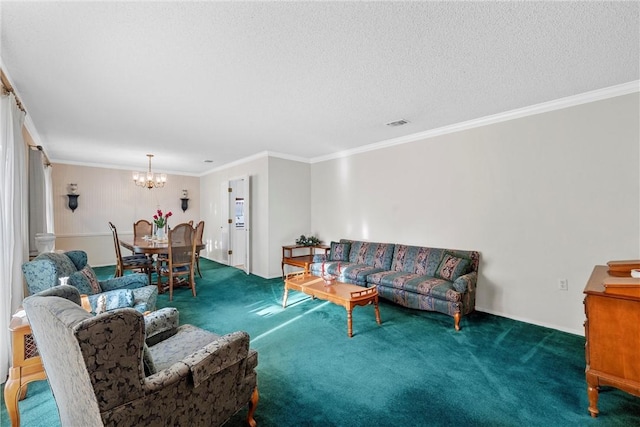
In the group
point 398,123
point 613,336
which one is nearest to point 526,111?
point 398,123

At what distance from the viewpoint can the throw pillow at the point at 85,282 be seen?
257 cm

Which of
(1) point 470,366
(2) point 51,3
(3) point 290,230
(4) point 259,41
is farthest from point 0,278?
(3) point 290,230

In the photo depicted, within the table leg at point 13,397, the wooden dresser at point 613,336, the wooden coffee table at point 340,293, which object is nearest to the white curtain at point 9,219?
the table leg at point 13,397

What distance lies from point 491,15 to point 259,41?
1.47 metres

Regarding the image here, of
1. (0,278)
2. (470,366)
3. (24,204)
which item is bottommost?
(470,366)

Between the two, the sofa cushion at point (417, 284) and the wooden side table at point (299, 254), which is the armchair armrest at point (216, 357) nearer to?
the sofa cushion at point (417, 284)

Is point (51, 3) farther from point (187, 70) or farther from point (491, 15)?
point (491, 15)

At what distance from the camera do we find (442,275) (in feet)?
12.0

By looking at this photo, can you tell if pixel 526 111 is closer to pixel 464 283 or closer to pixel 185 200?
pixel 464 283

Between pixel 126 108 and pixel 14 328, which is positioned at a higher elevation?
pixel 126 108

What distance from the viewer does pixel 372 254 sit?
457cm

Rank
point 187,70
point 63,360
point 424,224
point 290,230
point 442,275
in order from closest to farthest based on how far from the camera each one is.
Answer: point 63,360 → point 187,70 → point 442,275 → point 424,224 → point 290,230

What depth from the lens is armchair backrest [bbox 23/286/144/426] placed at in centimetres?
101

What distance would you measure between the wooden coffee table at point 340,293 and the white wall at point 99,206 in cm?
543
